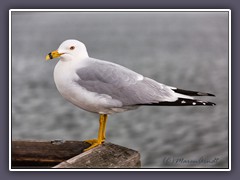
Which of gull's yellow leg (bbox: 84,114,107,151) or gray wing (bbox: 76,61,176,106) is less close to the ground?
gray wing (bbox: 76,61,176,106)

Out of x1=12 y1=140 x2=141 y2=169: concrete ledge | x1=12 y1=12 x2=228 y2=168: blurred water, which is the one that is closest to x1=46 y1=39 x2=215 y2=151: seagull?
x1=12 y1=140 x2=141 y2=169: concrete ledge

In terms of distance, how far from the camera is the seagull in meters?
4.35

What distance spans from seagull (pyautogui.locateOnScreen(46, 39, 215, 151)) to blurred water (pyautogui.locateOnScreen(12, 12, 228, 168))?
453mm

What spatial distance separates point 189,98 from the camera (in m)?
4.41

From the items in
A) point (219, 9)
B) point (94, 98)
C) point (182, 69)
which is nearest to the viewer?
point (94, 98)

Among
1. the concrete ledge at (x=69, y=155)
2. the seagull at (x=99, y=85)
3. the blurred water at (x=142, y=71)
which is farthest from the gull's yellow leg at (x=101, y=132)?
the blurred water at (x=142, y=71)

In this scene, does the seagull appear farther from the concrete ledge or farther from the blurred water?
the blurred water

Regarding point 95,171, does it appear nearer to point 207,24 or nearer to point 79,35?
point 79,35

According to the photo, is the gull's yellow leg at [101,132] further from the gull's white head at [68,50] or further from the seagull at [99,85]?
the gull's white head at [68,50]

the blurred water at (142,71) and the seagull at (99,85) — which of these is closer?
the seagull at (99,85)

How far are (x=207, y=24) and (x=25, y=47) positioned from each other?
1385 mm

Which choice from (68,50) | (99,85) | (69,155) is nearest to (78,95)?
(99,85)

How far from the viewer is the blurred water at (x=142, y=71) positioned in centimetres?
476
